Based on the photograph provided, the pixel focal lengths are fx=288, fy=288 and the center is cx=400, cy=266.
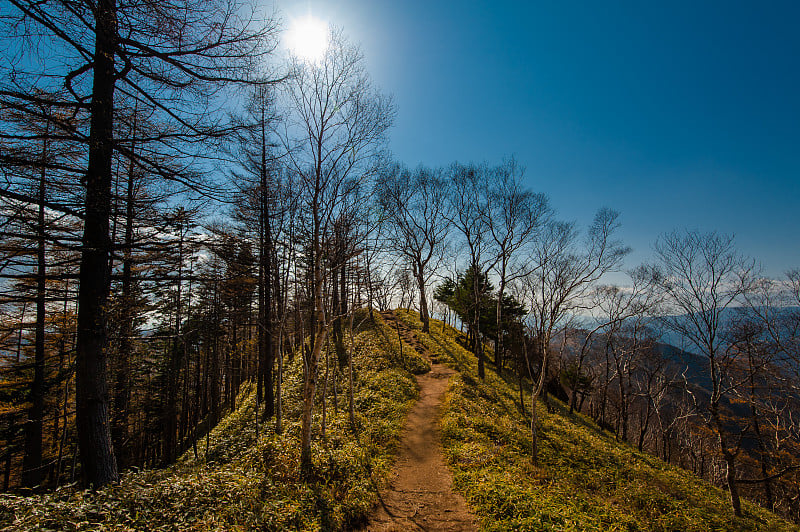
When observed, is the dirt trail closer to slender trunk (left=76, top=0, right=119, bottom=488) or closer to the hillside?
the hillside

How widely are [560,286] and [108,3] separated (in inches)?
501

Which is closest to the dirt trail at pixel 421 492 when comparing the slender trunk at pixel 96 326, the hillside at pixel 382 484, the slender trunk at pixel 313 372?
the hillside at pixel 382 484

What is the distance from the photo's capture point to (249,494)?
5.15 metres

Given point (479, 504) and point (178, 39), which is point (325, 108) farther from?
point (479, 504)

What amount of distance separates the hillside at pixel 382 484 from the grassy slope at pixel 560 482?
4 centimetres

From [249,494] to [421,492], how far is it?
13.9ft

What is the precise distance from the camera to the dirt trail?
605 cm

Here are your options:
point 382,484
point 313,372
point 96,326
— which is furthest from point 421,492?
point 96,326

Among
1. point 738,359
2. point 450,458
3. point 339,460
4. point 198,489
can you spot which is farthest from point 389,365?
point 738,359

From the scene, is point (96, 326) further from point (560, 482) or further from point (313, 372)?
point (560, 482)

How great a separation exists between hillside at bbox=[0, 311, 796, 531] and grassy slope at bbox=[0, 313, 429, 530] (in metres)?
0.02

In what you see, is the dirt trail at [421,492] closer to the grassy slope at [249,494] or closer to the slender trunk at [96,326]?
the grassy slope at [249,494]

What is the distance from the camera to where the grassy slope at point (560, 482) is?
6285 millimetres

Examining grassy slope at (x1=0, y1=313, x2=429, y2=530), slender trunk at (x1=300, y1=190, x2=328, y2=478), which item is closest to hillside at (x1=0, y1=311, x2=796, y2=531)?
grassy slope at (x1=0, y1=313, x2=429, y2=530)
